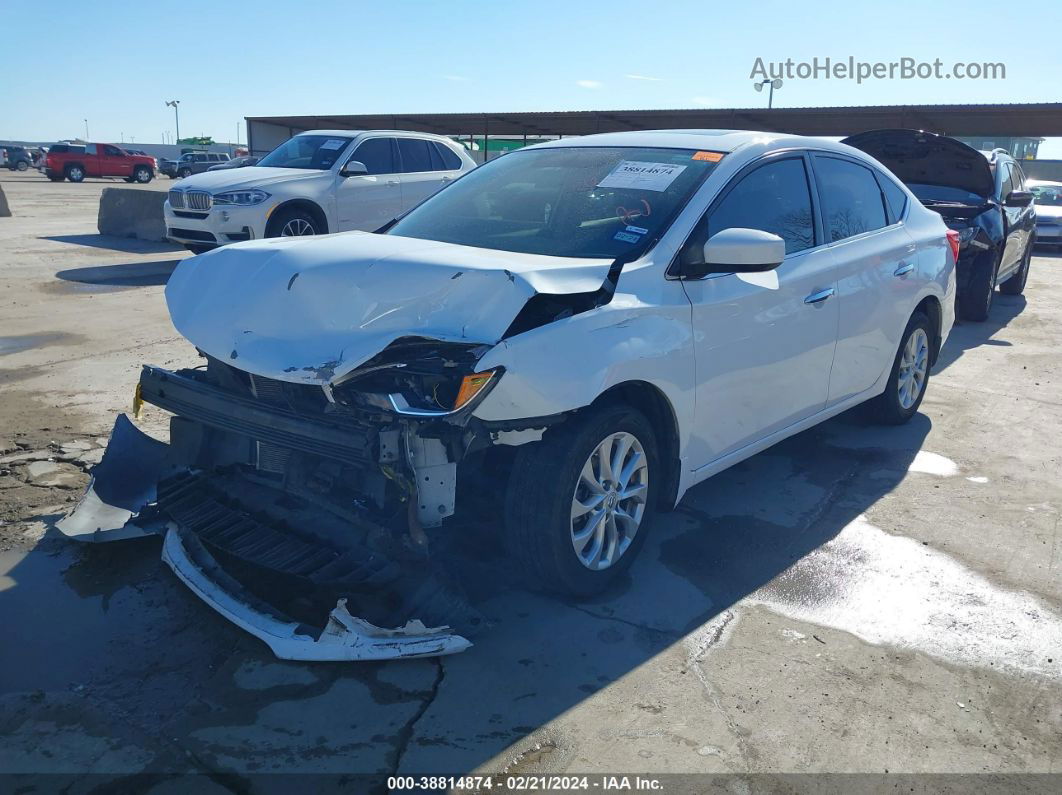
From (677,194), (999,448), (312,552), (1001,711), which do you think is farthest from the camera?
(999,448)

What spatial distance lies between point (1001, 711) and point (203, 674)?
271 cm

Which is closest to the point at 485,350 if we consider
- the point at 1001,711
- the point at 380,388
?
the point at 380,388

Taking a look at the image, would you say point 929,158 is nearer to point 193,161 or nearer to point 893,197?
point 893,197

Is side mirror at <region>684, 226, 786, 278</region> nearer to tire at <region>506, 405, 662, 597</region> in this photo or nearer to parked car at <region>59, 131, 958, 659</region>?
parked car at <region>59, 131, 958, 659</region>

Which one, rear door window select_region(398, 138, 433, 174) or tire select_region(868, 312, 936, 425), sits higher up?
rear door window select_region(398, 138, 433, 174)

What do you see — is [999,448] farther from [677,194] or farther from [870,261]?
[677,194]

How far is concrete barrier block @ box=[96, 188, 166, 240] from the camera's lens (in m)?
15.4

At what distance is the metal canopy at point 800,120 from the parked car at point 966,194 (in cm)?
1162

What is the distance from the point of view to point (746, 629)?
3.51 meters

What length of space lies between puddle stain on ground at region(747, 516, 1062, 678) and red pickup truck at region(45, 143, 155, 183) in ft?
143

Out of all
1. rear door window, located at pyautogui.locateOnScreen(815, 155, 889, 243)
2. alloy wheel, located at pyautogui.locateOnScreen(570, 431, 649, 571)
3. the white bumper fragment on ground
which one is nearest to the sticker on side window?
rear door window, located at pyautogui.locateOnScreen(815, 155, 889, 243)

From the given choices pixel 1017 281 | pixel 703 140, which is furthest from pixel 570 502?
pixel 1017 281

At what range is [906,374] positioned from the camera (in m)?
5.85

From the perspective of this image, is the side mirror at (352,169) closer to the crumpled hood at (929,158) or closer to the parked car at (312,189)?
the parked car at (312,189)
